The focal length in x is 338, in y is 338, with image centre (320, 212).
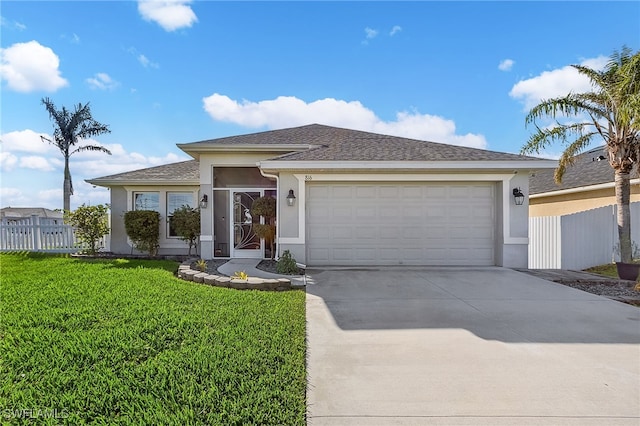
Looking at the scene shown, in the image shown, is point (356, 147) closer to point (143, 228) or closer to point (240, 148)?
point (240, 148)

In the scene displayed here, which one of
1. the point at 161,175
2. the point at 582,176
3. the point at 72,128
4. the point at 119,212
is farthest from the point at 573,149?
the point at 72,128

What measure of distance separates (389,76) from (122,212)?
11.8 meters

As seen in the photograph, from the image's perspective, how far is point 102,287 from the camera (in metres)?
6.80

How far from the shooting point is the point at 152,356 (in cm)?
367

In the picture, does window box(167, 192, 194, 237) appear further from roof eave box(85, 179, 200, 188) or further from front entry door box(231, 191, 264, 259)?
front entry door box(231, 191, 264, 259)

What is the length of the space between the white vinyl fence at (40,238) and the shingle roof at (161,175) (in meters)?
2.34

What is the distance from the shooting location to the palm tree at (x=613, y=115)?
8164 mm

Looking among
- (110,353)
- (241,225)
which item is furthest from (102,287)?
(241,225)

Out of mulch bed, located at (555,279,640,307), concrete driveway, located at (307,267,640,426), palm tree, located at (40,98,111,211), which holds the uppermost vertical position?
Answer: palm tree, located at (40,98,111,211)

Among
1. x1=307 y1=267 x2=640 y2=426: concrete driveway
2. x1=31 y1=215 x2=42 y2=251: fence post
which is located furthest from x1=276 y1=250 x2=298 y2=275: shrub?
x1=31 y1=215 x2=42 y2=251: fence post

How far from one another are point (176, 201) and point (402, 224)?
8456 millimetres

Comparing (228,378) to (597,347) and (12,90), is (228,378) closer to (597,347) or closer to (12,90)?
(597,347)

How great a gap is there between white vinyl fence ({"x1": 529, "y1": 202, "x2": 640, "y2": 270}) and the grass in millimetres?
8601

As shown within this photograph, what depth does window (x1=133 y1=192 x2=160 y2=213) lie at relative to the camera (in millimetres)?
13000
